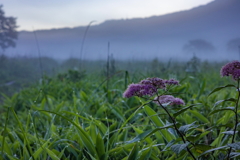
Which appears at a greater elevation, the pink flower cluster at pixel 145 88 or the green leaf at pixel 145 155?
the pink flower cluster at pixel 145 88

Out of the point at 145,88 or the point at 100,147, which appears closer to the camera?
the point at 145,88

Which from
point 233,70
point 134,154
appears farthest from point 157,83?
point 134,154

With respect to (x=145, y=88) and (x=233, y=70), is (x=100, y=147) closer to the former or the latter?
(x=145, y=88)

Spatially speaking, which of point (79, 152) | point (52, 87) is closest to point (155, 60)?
point (52, 87)

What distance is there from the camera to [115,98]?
2.23 m

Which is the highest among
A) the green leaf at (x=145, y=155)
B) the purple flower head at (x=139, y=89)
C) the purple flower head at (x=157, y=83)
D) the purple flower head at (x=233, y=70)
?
the purple flower head at (x=233, y=70)

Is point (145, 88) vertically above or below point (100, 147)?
above

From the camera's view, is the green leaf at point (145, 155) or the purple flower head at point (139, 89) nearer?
the purple flower head at point (139, 89)

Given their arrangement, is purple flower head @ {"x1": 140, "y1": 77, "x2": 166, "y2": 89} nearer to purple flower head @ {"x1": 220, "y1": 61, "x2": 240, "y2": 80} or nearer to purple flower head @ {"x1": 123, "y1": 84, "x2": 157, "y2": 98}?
purple flower head @ {"x1": 123, "y1": 84, "x2": 157, "y2": 98}

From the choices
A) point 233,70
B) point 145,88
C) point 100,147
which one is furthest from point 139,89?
point 100,147

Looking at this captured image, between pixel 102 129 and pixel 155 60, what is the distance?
14.7ft

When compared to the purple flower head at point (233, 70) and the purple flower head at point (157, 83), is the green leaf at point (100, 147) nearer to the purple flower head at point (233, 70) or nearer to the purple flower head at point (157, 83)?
the purple flower head at point (157, 83)

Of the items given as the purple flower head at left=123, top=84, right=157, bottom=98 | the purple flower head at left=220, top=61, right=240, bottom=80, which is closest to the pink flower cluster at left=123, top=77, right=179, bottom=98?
the purple flower head at left=123, top=84, right=157, bottom=98

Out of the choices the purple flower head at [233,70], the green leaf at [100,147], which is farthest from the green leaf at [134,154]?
the purple flower head at [233,70]
